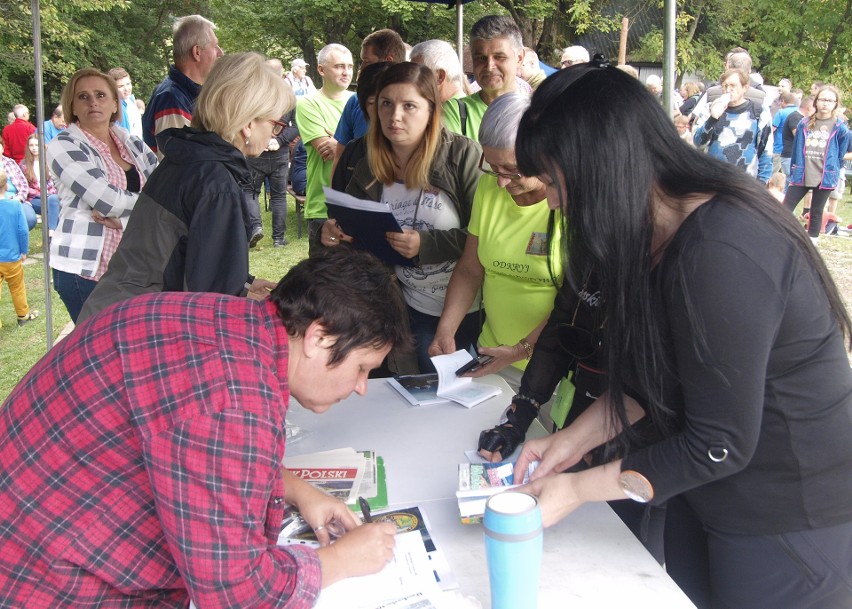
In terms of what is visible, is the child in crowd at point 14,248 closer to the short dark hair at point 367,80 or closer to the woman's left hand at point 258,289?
the short dark hair at point 367,80

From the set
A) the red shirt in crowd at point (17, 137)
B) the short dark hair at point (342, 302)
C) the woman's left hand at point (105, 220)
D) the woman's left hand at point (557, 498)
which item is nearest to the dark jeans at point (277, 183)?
the woman's left hand at point (105, 220)

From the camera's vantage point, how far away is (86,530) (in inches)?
39.6

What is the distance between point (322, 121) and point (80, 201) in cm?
176

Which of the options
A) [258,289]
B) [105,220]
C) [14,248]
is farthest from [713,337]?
[14,248]

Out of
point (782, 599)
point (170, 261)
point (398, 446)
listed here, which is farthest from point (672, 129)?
point (170, 261)

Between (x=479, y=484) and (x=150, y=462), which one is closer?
(x=150, y=462)

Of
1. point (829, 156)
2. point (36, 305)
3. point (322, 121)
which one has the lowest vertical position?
point (36, 305)

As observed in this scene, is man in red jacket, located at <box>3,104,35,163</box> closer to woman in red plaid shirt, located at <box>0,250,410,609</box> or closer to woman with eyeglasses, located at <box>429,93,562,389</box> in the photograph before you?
woman with eyeglasses, located at <box>429,93,562,389</box>

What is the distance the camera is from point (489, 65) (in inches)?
129

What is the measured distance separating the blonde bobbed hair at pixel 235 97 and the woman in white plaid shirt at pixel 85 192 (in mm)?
1069

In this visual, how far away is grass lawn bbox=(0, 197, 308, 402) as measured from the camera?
4.44 metres

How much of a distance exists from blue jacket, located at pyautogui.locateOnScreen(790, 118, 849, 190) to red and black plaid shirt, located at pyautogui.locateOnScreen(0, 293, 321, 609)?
27.3 ft

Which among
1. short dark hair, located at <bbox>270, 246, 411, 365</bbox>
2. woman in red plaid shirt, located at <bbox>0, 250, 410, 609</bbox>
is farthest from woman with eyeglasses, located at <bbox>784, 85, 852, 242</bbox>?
woman in red plaid shirt, located at <bbox>0, 250, 410, 609</bbox>

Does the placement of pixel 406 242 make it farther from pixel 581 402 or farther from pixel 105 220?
pixel 105 220
